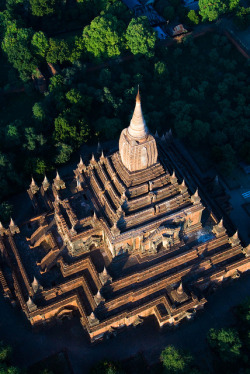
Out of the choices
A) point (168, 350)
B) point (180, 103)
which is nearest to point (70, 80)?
point (180, 103)

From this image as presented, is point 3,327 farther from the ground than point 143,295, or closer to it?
farther from the ground

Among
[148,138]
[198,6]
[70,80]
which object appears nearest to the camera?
[148,138]

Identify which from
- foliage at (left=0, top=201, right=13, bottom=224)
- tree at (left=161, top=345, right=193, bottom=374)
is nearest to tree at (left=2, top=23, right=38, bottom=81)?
foliage at (left=0, top=201, right=13, bottom=224)

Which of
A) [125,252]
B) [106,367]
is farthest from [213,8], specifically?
[106,367]

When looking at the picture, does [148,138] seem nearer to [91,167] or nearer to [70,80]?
[91,167]

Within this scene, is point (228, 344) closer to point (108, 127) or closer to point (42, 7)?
point (108, 127)

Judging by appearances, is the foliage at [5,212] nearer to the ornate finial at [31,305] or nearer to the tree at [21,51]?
the ornate finial at [31,305]
